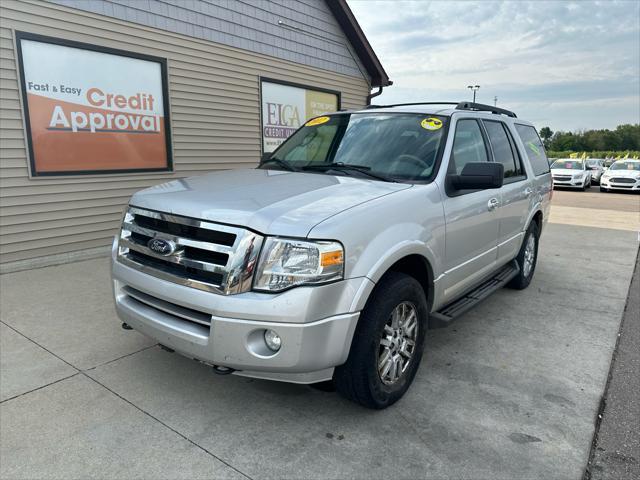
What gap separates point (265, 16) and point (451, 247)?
6977 mm

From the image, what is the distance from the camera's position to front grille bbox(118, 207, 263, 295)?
238 centimetres

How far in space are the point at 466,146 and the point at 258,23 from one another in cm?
611

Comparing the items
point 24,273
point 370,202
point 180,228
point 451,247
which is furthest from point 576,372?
point 24,273

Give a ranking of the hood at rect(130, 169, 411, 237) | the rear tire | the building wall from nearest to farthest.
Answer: the hood at rect(130, 169, 411, 237) < the rear tire < the building wall

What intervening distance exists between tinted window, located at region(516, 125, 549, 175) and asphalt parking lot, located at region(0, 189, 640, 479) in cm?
180

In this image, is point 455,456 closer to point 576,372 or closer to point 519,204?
point 576,372

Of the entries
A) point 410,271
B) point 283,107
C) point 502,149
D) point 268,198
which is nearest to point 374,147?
point 410,271

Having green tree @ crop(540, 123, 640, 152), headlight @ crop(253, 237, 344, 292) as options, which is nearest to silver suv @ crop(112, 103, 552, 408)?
headlight @ crop(253, 237, 344, 292)

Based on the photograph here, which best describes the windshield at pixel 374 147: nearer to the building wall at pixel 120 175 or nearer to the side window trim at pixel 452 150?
the side window trim at pixel 452 150

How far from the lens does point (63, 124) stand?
6039 millimetres

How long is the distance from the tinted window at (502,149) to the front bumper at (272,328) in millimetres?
2526

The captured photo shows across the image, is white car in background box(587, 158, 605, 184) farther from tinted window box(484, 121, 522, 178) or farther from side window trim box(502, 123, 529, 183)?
tinted window box(484, 121, 522, 178)

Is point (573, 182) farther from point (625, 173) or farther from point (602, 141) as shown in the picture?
point (602, 141)

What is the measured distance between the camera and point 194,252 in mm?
2588
